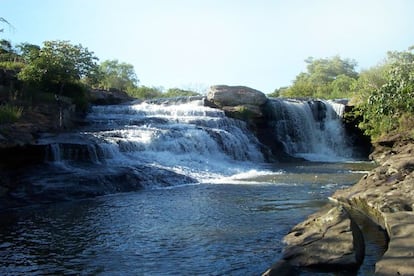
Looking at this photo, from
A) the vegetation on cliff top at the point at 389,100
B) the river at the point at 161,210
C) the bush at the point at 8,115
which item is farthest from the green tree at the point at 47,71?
the vegetation on cliff top at the point at 389,100

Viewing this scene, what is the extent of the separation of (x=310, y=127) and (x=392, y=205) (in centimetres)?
2285

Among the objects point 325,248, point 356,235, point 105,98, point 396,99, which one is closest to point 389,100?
point 396,99

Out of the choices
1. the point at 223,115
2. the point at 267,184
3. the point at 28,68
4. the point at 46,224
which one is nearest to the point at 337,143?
the point at 223,115

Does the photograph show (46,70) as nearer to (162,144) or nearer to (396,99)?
(162,144)

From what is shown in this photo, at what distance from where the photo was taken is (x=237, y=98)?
30.7 m

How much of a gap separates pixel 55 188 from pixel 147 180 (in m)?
3.08

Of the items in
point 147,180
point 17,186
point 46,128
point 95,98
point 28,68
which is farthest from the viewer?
point 95,98

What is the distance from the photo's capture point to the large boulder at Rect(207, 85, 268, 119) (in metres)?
29.8

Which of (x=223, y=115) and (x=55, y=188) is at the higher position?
(x=223, y=115)

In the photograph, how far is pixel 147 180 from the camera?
1470cm

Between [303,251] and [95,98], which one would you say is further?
[95,98]

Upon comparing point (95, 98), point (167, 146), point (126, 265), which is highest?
point (95, 98)

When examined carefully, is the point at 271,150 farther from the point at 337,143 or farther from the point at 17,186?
the point at 17,186

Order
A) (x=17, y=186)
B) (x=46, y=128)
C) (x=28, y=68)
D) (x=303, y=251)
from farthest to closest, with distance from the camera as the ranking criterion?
(x=28, y=68) → (x=46, y=128) → (x=17, y=186) → (x=303, y=251)
